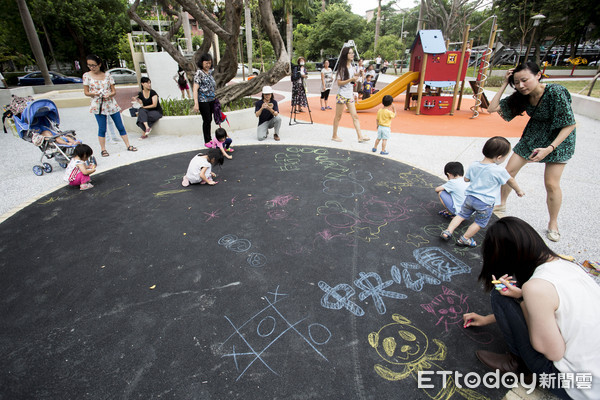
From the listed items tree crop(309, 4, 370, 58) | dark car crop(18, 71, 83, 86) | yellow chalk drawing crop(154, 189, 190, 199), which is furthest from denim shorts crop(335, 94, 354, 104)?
tree crop(309, 4, 370, 58)

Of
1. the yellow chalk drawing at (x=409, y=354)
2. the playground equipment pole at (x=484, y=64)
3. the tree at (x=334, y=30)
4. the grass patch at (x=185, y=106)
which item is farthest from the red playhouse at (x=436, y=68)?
the tree at (x=334, y=30)

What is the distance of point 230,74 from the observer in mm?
9133

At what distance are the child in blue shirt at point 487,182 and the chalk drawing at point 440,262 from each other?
28 centimetres

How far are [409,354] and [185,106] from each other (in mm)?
8360

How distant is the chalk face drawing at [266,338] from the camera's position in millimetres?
1926

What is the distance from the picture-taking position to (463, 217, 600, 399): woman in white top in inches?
55.9

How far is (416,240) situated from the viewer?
3154 mm

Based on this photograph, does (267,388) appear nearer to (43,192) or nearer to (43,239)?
(43,239)

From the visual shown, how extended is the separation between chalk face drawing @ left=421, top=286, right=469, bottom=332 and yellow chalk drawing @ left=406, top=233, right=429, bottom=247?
67 centimetres

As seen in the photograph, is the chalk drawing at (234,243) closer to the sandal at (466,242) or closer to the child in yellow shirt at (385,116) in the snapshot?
the sandal at (466,242)

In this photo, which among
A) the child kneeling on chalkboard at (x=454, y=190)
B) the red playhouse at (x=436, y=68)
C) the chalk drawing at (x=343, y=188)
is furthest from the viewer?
the red playhouse at (x=436, y=68)

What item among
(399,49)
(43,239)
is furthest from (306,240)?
(399,49)

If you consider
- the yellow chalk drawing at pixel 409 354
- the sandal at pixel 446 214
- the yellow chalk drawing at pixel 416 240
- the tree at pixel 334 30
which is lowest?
the yellow chalk drawing at pixel 409 354

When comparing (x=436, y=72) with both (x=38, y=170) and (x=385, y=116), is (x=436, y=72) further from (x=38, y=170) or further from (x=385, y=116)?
(x=38, y=170)
